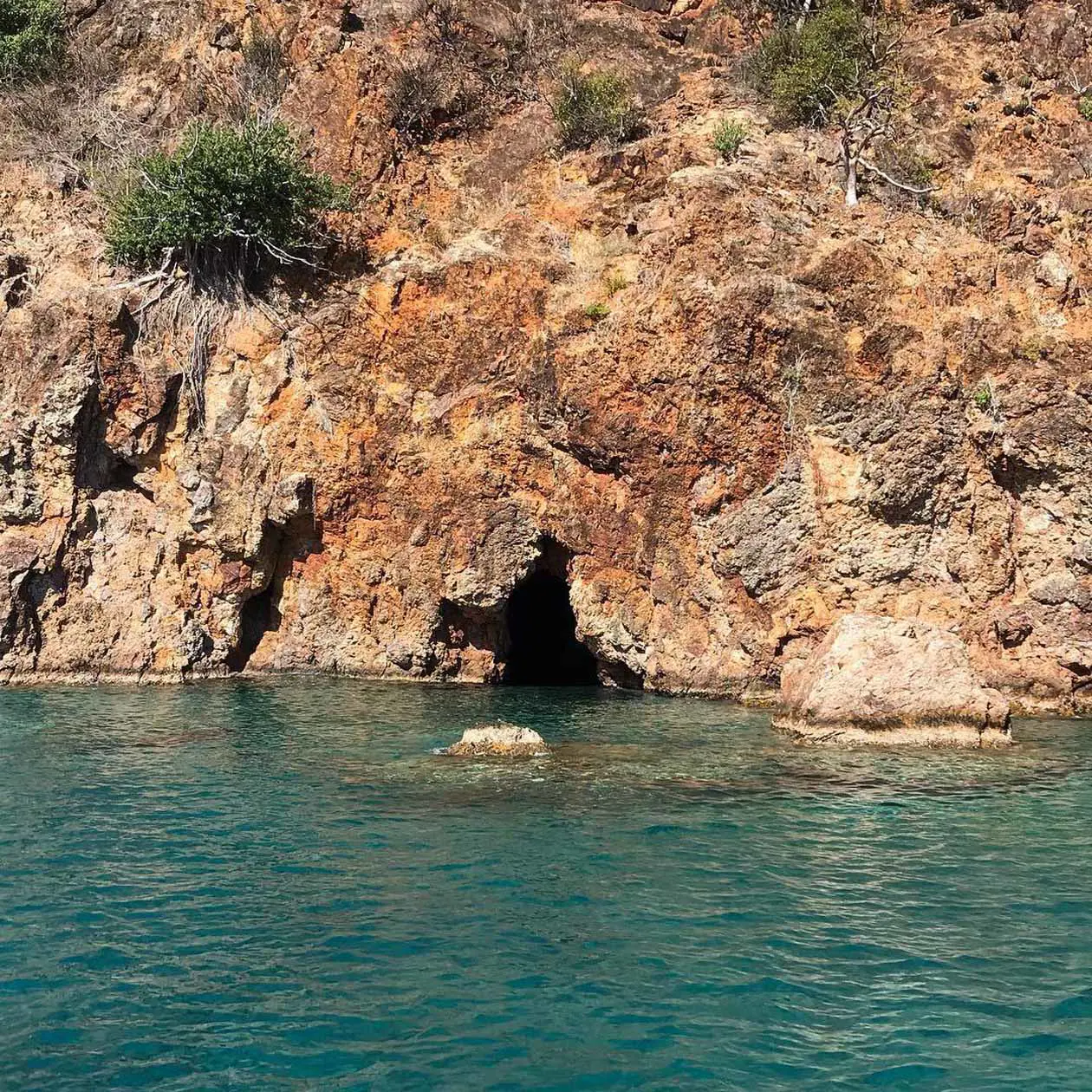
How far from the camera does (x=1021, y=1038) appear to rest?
7.43 meters

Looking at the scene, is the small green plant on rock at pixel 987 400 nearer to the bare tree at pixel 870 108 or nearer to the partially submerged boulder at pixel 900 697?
the partially submerged boulder at pixel 900 697

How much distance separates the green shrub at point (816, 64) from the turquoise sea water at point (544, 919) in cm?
1914

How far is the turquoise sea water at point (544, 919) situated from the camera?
7.20 meters

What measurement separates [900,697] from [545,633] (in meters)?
14.4

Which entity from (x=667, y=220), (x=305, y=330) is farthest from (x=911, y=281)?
(x=305, y=330)

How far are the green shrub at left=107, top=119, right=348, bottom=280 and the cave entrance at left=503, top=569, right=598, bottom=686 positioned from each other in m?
10.4

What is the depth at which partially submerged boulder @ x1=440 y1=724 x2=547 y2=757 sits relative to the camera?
16078 millimetres

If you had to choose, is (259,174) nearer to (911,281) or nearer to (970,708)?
(911,281)

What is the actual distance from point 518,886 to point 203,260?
2064cm

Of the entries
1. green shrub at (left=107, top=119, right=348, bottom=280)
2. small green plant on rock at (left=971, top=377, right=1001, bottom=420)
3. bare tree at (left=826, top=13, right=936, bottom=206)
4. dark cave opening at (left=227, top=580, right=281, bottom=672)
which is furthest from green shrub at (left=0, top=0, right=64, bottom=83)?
small green plant on rock at (left=971, top=377, right=1001, bottom=420)

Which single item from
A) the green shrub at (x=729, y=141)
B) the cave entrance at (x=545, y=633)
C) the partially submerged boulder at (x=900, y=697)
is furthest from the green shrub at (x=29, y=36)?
the partially submerged boulder at (x=900, y=697)

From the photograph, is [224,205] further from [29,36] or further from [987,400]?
[987,400]

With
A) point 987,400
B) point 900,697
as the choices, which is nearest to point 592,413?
point 987,400

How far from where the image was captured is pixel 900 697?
56.1ft
